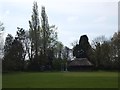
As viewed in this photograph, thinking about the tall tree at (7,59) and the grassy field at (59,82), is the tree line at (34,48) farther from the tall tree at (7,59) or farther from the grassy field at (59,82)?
the grassy field at (59,82)

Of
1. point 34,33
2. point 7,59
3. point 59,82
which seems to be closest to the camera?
point 59,82

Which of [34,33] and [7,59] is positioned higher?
[34,33]

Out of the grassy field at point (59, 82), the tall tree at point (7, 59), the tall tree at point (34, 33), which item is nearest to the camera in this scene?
the grassy field at point (59, 82)

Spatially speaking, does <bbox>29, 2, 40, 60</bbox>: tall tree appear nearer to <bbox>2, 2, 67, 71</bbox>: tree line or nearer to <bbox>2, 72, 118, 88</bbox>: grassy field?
<bbox>2, 2, 67, 71</bbox>: tree line

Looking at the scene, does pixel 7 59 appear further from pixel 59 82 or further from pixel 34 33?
pixel 59 82

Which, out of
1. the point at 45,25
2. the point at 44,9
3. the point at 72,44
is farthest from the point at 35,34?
the point at 72,44

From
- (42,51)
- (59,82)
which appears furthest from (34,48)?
(59,82)

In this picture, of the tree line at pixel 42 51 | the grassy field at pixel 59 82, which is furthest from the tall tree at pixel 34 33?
the grassy field at pixel 59 82

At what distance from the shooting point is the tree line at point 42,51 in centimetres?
8250

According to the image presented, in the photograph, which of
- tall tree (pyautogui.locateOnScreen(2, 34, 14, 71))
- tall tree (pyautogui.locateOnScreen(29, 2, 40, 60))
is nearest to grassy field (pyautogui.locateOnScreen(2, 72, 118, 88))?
tall tree (pyautogui.locateOnScreen(2, 34, 14, 71))

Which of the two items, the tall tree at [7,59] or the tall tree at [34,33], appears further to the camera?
the tall tree at [34,33]

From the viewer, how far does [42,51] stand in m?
86.4

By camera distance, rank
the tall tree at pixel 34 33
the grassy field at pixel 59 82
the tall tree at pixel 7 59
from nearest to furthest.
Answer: the grassy field at pixel 59 82 → the tall tree at pixel 7 59 → the tall tree at pixel 34 33

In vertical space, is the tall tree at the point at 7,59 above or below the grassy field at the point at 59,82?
above
